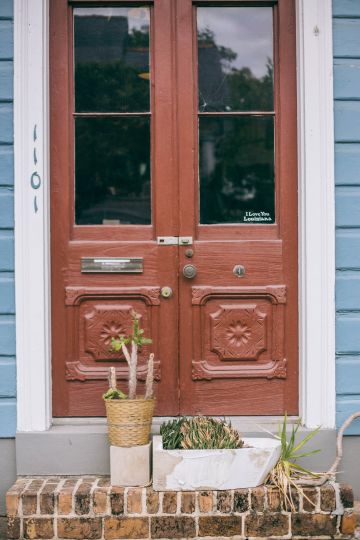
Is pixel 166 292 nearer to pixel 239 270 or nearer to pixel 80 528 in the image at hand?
pixel 239 270

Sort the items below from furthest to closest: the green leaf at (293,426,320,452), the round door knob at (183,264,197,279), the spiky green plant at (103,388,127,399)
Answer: the round door knob at (183,264,197,279) → the green leaf at (293,426,320,452) → the spiky green plant at (103,388,127,399)

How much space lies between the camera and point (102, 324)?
14.3 feet

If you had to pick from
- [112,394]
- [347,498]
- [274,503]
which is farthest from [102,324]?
[347,498]

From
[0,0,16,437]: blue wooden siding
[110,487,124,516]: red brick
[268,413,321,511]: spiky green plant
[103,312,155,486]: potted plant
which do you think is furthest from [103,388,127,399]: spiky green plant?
[268,413,321,511]: spiky green plant

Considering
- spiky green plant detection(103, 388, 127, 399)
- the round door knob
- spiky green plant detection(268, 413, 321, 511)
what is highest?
the round door knob

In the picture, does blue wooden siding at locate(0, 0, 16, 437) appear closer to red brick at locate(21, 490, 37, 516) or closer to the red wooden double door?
the red wooden double door

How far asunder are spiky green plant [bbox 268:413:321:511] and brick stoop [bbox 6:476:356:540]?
0.04 m

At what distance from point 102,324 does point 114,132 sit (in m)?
1.17

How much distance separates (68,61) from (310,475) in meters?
2.80

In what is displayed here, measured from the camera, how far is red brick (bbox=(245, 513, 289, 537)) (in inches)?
149

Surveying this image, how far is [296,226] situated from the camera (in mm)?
4363

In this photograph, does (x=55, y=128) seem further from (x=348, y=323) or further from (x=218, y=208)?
(x=348, y=323)

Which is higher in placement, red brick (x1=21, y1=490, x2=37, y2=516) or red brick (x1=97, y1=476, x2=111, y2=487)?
red brick (x1=97, y1=476, x2=111, y2=487)


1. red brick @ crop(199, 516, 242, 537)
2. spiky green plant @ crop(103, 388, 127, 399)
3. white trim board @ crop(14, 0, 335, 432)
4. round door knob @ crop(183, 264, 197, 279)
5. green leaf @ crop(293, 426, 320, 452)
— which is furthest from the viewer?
round door knob @ crop(183, 264, 197, 279)
